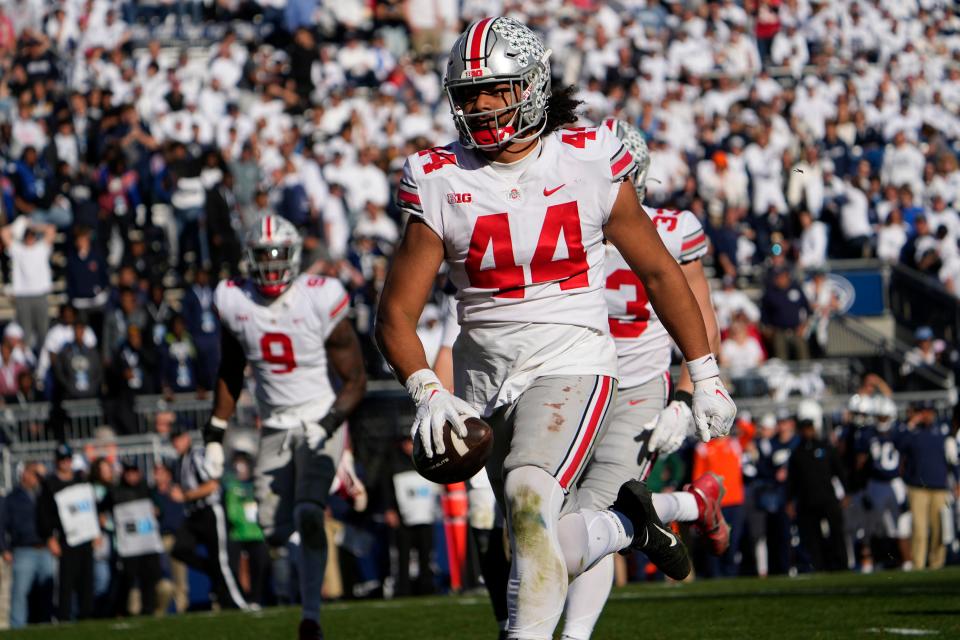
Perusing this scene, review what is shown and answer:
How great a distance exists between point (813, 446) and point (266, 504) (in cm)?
750

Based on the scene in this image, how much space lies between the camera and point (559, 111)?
555cm

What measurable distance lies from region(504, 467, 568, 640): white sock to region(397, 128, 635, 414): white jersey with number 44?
0.43 m

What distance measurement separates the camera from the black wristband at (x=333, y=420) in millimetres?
8141

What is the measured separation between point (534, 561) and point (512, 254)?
0.96 meters

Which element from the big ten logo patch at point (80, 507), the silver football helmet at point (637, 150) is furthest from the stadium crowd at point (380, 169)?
the silver football helmet at point (637, 150)

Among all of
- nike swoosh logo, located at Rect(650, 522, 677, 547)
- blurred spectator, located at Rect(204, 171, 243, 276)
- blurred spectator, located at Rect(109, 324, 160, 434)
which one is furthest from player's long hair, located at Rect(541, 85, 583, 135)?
blurred spectator, located at Rect(204, 171, 243, 276)

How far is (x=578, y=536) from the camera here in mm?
5156

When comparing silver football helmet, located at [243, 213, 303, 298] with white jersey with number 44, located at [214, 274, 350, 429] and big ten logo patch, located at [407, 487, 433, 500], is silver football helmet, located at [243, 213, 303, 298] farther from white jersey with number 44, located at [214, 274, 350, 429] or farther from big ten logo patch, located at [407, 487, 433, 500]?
big ten logo patch, located at [407, 487, 433, 500]

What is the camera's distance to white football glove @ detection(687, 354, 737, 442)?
17.6 ft

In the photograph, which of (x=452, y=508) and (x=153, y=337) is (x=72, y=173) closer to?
(x=153, y=337)

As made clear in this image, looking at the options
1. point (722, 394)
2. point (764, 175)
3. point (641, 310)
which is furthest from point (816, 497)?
point (722, 394)

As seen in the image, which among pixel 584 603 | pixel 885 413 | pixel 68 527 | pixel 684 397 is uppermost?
pixel 684 397

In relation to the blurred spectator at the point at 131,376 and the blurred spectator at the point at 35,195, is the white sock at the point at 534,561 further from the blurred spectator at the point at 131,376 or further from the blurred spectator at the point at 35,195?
the blurred spectator at the point at 35,195

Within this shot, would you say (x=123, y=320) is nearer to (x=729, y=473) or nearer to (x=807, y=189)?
(x=729, y=473)
